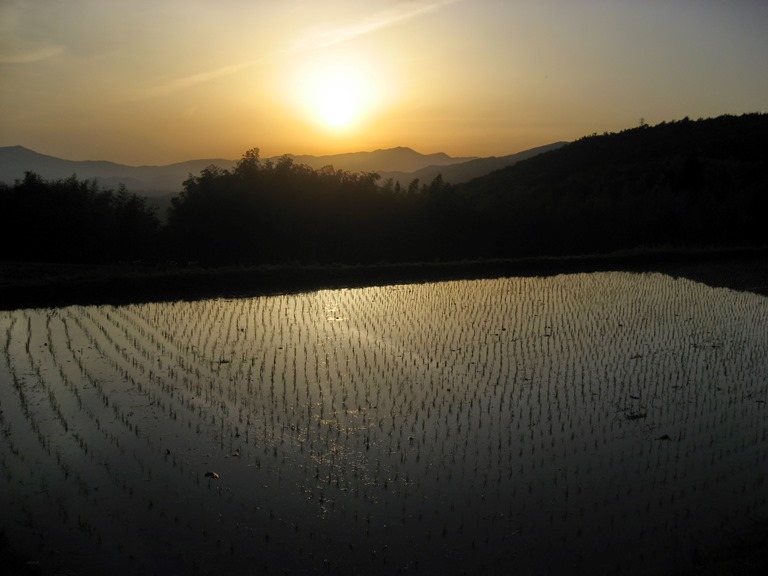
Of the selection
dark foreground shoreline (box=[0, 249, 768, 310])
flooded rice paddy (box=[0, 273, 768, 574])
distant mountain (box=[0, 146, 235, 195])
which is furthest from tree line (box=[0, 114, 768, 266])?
distant mountain (box=[0, 146, 235, 195])

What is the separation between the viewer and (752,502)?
17.3 ft

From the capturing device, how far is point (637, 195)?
32.5 meters

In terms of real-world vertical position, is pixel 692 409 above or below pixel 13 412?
below

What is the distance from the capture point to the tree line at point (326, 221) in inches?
876

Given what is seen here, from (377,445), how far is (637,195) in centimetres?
2963

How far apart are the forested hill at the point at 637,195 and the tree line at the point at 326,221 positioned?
0.07 meters

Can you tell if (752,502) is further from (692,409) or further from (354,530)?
(354,530)

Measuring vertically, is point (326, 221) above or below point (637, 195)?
below

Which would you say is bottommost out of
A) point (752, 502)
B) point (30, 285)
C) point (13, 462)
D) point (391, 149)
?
point (752, 502)

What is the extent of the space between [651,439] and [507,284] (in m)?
11.5

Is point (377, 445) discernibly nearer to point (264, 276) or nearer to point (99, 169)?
point (264, 276)

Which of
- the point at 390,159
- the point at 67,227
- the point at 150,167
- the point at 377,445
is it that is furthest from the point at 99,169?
the point at 377,445

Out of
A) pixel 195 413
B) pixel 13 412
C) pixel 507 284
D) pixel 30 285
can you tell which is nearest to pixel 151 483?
pixel 195 413

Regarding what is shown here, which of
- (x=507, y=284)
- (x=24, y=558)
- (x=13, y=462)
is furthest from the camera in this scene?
(x=507, y=284)
